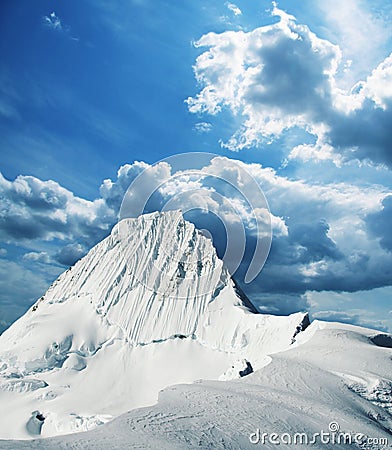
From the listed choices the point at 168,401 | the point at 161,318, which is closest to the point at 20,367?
the point at 161,318

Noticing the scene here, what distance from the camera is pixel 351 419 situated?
2406 cm

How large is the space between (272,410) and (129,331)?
65246mm

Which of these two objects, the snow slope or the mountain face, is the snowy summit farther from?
the mountain face

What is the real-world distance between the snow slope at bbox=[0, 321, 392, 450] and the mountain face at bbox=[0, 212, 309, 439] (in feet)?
81.8

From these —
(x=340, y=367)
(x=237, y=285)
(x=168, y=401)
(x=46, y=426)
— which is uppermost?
(x=237, y=285)

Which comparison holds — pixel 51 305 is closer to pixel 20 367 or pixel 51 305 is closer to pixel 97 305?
pixel 97 305

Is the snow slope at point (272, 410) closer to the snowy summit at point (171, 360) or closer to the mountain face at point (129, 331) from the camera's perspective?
the snowy summit at point (171, 360)

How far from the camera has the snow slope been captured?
16922 mm

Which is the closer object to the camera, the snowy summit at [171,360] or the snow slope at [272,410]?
the snow slope at [272,410]

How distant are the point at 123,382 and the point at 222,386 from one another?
5338 cm

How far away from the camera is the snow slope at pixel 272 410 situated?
666 inches

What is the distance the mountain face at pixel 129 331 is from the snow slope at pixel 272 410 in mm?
24939

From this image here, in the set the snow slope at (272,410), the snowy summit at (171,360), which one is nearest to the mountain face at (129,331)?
the snowy summit at (171,360)

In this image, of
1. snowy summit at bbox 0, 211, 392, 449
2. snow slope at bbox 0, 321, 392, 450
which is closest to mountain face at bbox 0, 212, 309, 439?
snowy summit at bbox 0, 211, 392, 449
